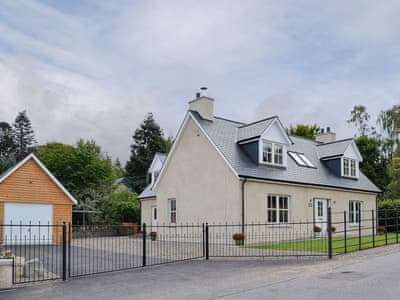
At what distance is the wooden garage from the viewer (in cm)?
2412

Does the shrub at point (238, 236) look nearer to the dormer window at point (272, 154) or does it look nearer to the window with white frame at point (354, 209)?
the dormer window at point (272, 154)

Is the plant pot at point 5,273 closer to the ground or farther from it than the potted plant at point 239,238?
farther from it

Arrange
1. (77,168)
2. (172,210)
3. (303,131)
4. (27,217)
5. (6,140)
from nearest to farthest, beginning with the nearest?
(27,217)
(172,210)
(77,168)
(303,131)
(6,140)

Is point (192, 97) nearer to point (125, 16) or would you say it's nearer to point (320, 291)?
point (125, 16)

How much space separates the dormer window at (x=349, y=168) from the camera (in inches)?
1129

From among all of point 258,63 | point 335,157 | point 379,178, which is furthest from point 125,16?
point 379,178

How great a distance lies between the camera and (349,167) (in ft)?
95.2

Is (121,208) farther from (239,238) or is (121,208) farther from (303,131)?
(303,131)

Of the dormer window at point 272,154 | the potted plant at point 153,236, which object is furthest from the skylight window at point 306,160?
the potted plant at point 153,236

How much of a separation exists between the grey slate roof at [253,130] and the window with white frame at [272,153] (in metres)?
0.70

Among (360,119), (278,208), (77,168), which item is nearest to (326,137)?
(278,208)

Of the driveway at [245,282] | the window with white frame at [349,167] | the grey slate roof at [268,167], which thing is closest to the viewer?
the driveway at [245,282]

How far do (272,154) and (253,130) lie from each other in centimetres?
171

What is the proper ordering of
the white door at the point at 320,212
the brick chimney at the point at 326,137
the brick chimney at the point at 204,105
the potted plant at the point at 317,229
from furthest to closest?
the brick chimney at the point at 326,137 → the white door at the point at 320,212 → the brick chimney at the point at 204,105 → the potted plant at the point at 317,229
